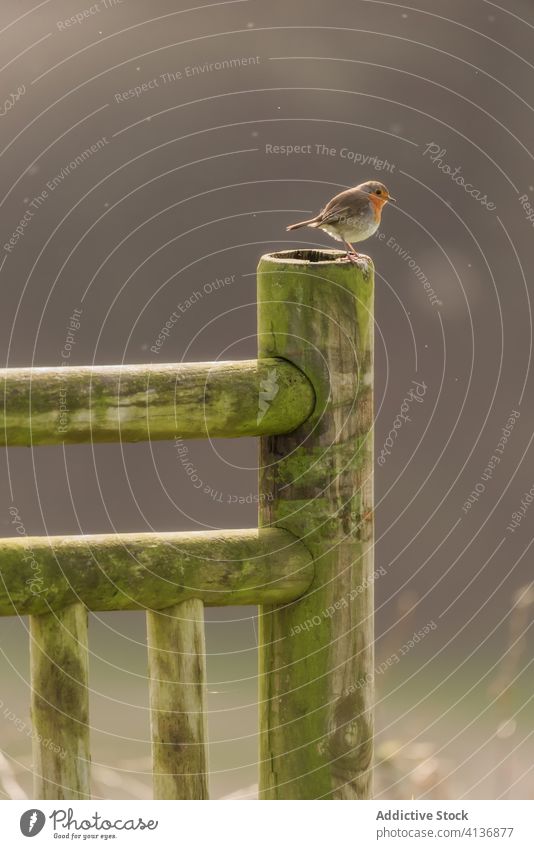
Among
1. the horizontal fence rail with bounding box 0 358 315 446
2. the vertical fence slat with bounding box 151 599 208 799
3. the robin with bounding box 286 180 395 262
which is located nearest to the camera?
the horizontal fence rail with bounding box 0 358 315 446

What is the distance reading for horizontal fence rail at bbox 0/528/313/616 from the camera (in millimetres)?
1845

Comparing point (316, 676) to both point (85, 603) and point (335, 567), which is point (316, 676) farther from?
point (85, 603)

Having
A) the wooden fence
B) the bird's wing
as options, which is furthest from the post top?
the bird's wing

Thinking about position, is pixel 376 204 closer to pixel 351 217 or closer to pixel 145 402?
pixel 351 217

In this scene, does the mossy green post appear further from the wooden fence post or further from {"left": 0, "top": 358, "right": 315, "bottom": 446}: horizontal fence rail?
the wooden fence post

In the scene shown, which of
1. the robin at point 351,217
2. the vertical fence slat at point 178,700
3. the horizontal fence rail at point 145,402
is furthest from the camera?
the robin at point 351,217

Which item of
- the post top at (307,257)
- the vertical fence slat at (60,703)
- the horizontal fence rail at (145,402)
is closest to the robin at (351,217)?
the post top at (307,257)

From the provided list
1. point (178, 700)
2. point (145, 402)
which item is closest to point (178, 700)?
point (178, 700)

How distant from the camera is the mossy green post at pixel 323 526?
2.05m

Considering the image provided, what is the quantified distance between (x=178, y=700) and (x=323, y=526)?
367 mm

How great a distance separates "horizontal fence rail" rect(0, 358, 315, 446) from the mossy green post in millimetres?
74

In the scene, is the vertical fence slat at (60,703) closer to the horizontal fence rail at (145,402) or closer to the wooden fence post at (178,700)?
the wooden fence post at (178,700)

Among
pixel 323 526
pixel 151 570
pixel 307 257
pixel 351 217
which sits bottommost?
pixel 151 570

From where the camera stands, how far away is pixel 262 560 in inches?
79.9
